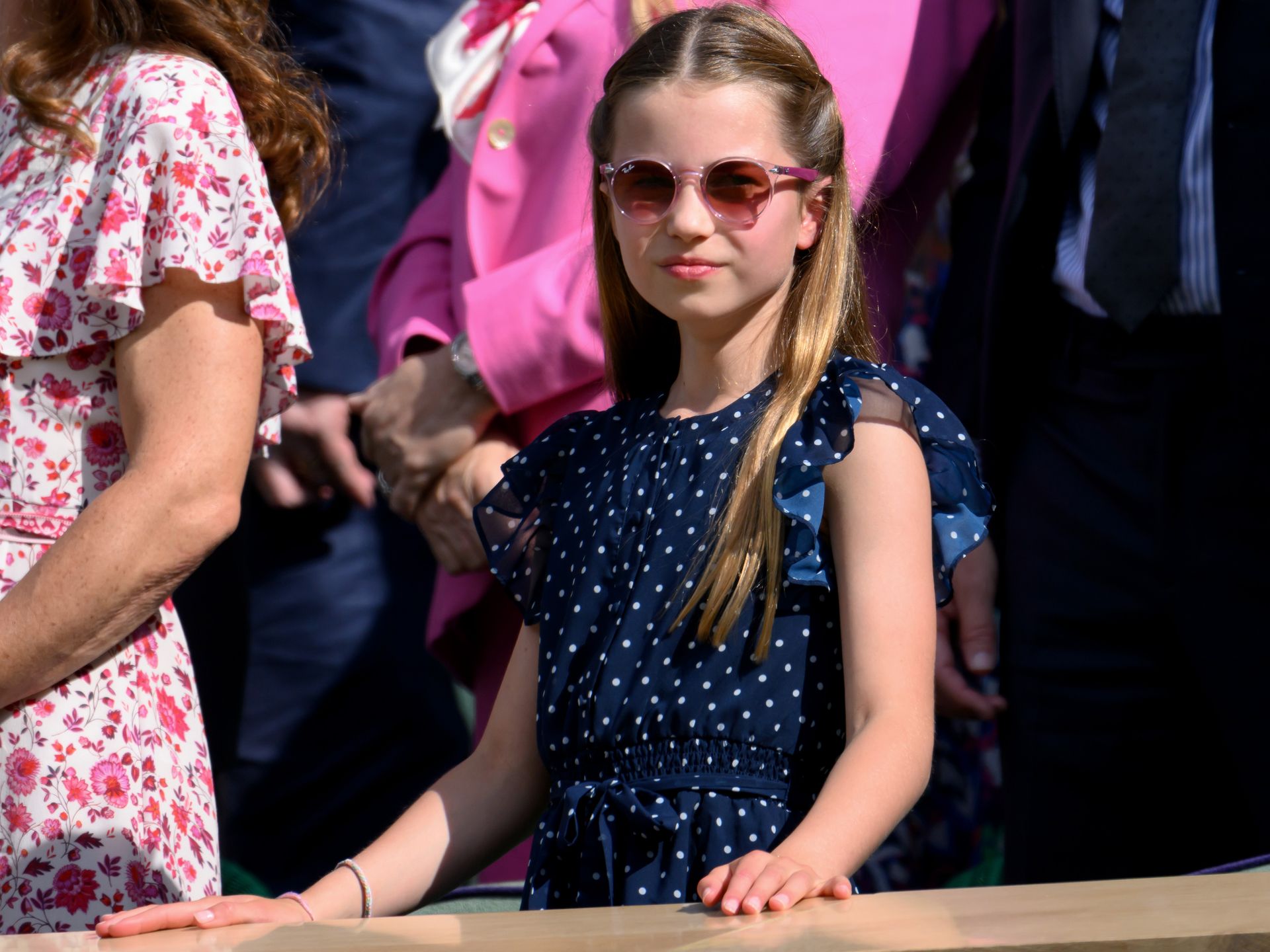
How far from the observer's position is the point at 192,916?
1.32m

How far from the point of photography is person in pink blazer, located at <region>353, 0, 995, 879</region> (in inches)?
91.7

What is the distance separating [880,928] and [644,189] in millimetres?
912

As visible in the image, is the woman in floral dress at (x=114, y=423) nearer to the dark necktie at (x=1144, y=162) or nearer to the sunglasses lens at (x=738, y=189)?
the sunglasses lens at (x=738, y=189)

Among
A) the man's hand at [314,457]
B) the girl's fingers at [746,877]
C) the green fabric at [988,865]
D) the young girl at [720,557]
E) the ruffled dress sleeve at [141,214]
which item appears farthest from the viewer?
the man's hand at [314,457]

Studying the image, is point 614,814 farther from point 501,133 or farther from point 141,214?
point 501,133

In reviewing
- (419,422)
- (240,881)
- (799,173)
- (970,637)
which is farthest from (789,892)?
(240,881)

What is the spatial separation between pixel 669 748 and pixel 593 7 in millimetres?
1311

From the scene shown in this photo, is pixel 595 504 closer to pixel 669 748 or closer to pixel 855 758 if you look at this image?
pixel 669 748

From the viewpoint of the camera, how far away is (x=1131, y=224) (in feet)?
7.02

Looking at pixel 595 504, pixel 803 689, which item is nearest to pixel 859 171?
pixel 595 504

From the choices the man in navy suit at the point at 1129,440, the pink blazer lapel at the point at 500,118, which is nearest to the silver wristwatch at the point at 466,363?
the pink blazer lapel at the point at 500,118

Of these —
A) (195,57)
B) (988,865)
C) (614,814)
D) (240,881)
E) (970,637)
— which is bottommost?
(240,881)

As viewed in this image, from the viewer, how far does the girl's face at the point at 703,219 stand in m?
1.67

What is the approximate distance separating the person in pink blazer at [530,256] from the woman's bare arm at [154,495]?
0.58m
